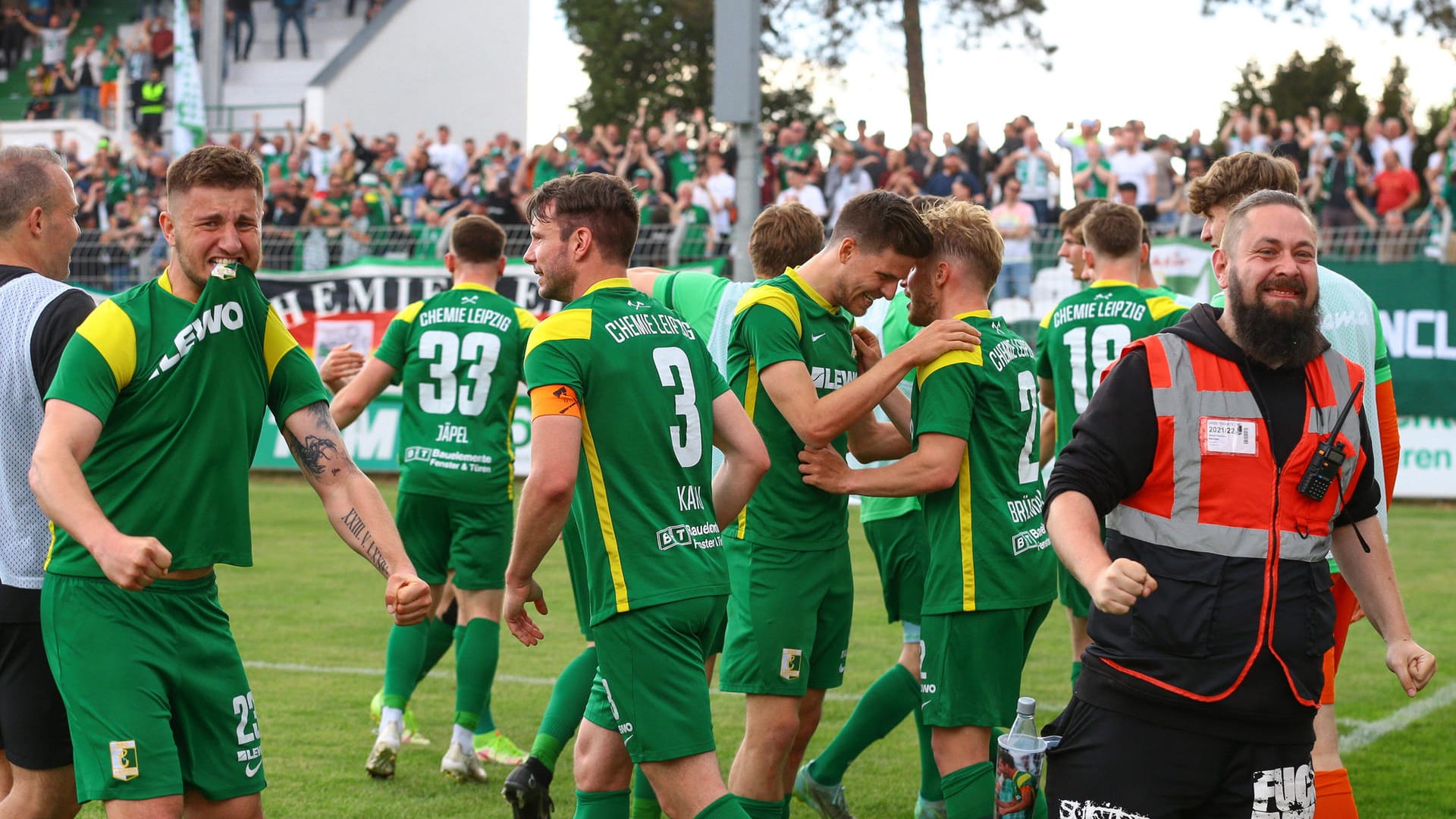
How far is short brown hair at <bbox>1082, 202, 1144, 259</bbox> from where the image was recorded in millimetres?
6707

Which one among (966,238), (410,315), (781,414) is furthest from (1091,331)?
(410,315)

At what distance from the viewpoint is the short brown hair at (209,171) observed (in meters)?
3.78

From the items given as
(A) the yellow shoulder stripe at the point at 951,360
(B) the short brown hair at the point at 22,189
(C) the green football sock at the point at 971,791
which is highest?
(B) the short brown hair at the point at 22,189

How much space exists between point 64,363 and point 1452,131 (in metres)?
17.8

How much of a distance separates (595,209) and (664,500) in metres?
0.84

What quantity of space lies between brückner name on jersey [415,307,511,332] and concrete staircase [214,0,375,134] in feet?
97.0

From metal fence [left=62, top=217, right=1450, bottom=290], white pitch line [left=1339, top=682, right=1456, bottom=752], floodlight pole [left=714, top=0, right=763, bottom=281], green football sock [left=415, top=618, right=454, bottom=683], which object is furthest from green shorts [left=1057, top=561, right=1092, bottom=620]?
metal fence [left=62, top=217, right=1450, bottom=290]

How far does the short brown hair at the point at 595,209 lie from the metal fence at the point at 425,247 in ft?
Result: 40.6

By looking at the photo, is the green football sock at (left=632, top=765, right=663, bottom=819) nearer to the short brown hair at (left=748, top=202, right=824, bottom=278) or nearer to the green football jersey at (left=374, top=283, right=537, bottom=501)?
the short brown hair at (left=748, top=202, right=824, bottom=278)

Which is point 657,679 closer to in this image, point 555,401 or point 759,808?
point 555,401

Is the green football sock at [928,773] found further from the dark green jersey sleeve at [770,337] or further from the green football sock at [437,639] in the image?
the green football sock at [437,639]

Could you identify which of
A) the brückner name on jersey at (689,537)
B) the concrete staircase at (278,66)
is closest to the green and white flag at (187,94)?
the concrete staircase at (278,66)

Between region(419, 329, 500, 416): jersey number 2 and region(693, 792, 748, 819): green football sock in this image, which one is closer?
region(693, 792, 748, 819): green football sock

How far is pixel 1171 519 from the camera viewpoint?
11.2ft
